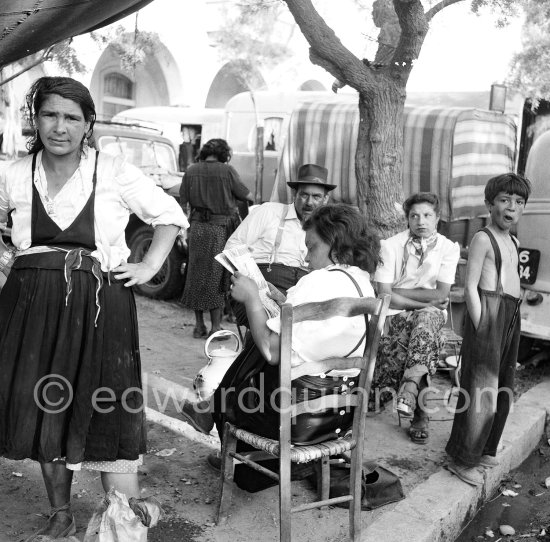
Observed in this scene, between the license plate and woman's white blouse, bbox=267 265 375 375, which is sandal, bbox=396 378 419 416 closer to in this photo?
woman's white blouse, bbox=267 265 375 375

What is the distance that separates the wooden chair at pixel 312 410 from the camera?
2705 mm

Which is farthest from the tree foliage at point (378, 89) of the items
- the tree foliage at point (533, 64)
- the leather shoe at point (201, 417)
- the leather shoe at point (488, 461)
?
the tree foliage at point (533, 64)

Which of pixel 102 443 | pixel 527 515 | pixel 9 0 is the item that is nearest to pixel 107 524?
pixel 102 443

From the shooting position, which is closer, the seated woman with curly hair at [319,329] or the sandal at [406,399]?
the seated woman with curly hair at [319,329]

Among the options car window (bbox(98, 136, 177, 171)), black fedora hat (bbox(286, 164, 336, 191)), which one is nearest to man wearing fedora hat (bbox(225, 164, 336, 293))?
black fedora hat (bbox(286, 164, 336, 191))

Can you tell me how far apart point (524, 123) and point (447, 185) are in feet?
20.5

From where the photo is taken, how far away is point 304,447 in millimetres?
2920

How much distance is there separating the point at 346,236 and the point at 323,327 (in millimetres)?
390

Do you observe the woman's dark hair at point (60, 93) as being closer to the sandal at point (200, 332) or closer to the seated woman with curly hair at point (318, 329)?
the seated woman with curly hair at point (318, 329)

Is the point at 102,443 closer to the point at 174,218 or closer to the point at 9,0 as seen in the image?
the point at 174,218

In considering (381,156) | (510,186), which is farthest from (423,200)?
(510,186)

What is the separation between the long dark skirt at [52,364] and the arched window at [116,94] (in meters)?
20.3

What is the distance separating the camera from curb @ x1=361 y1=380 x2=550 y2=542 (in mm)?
3186

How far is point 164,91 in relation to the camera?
22.7 m
